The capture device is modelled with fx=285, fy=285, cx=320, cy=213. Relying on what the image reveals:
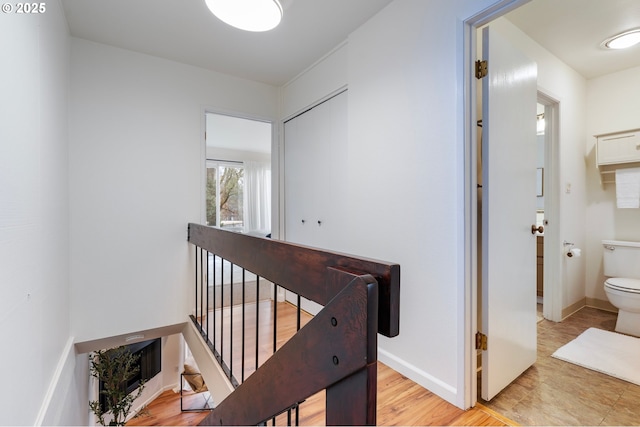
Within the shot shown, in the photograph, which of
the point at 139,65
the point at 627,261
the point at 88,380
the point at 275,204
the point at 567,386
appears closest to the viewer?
the point at 567,386

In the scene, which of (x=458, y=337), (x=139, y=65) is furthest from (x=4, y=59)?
(x=458, y=337)

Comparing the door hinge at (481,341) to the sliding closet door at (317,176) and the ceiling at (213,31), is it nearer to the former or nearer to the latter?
the sliding closet door at (317,176)

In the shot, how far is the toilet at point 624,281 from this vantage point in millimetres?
2337

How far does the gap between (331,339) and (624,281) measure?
327 cm

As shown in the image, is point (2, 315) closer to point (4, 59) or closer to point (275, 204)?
point (4, 59)

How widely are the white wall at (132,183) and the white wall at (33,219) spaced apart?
197mm

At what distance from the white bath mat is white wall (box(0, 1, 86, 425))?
121 inches

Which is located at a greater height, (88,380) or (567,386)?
(567,386)

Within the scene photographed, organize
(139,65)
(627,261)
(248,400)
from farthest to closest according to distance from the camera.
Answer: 1. (627,261)
2. (139,65)
3. (248,400)

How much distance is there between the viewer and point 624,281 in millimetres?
2498

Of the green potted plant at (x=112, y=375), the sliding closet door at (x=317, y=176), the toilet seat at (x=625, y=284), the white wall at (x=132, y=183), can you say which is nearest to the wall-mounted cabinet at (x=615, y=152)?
the toilet seat at (x=625, y=284)

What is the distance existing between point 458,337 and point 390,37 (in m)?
1.83

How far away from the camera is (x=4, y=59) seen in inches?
40.5

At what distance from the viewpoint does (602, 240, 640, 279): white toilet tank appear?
2.59 metres
